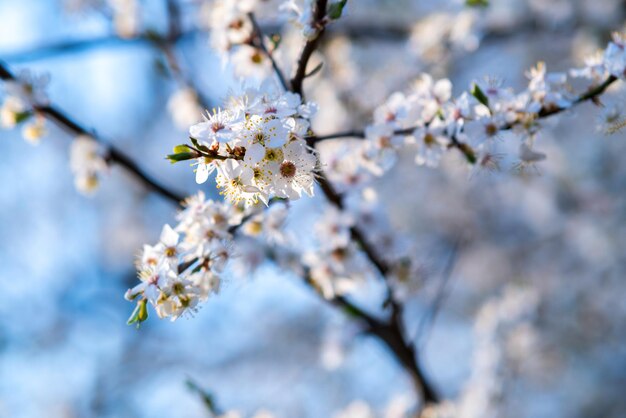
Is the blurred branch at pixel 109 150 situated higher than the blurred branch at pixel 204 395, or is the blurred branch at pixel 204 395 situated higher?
the blurred branch at pixel 109 150

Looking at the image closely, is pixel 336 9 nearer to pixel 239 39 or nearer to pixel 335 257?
pixel 239 39

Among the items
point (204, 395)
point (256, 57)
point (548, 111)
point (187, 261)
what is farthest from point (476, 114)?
point (204, 395)

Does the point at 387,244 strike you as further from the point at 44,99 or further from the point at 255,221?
the point at 44,99

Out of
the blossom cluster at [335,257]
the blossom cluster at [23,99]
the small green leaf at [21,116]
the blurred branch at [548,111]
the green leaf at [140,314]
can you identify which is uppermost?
the blossom cluster at [23,99]

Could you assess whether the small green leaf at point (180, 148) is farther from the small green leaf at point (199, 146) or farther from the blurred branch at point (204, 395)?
the blurred branch at point (204, 395)

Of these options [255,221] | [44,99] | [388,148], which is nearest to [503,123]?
[388,148]

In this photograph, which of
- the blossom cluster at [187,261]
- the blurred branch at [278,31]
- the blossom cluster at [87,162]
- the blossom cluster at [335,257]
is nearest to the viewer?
the blossom cluster at [187,261]

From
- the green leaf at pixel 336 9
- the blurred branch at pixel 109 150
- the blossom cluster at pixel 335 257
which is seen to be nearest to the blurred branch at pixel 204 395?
the blossom cluster at pixel 335 257

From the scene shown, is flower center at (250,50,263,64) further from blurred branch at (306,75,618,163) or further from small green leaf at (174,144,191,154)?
small green leaf at (174,144,191,154)
